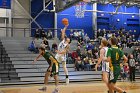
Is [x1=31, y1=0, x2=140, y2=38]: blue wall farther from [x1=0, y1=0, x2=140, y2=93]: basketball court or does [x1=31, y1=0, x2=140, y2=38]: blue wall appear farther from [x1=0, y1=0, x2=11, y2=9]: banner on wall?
[x1=0, y1=0, x2=11, y2=9]: banner on wall

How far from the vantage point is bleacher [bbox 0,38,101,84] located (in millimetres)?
19125

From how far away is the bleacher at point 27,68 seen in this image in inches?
753

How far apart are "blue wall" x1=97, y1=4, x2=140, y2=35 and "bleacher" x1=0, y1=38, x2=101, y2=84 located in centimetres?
1222

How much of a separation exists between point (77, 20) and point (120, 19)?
203 inches

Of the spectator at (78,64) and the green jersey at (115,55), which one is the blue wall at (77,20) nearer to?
the spectator at (78,64)

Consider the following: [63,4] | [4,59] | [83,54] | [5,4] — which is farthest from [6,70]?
[5,4]

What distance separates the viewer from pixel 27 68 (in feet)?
66.6

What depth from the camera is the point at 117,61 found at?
30.4 feet

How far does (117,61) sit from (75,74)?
11.5 metres

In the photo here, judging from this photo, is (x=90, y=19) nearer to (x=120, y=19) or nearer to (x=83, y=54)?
(x=120, y=19)

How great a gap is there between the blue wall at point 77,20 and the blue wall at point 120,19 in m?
1.19

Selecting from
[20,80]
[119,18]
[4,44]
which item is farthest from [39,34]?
[119,18]

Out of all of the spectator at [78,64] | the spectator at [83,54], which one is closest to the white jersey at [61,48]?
the spectator at [78,64]

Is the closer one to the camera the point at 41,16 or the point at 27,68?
the point at 27,68
